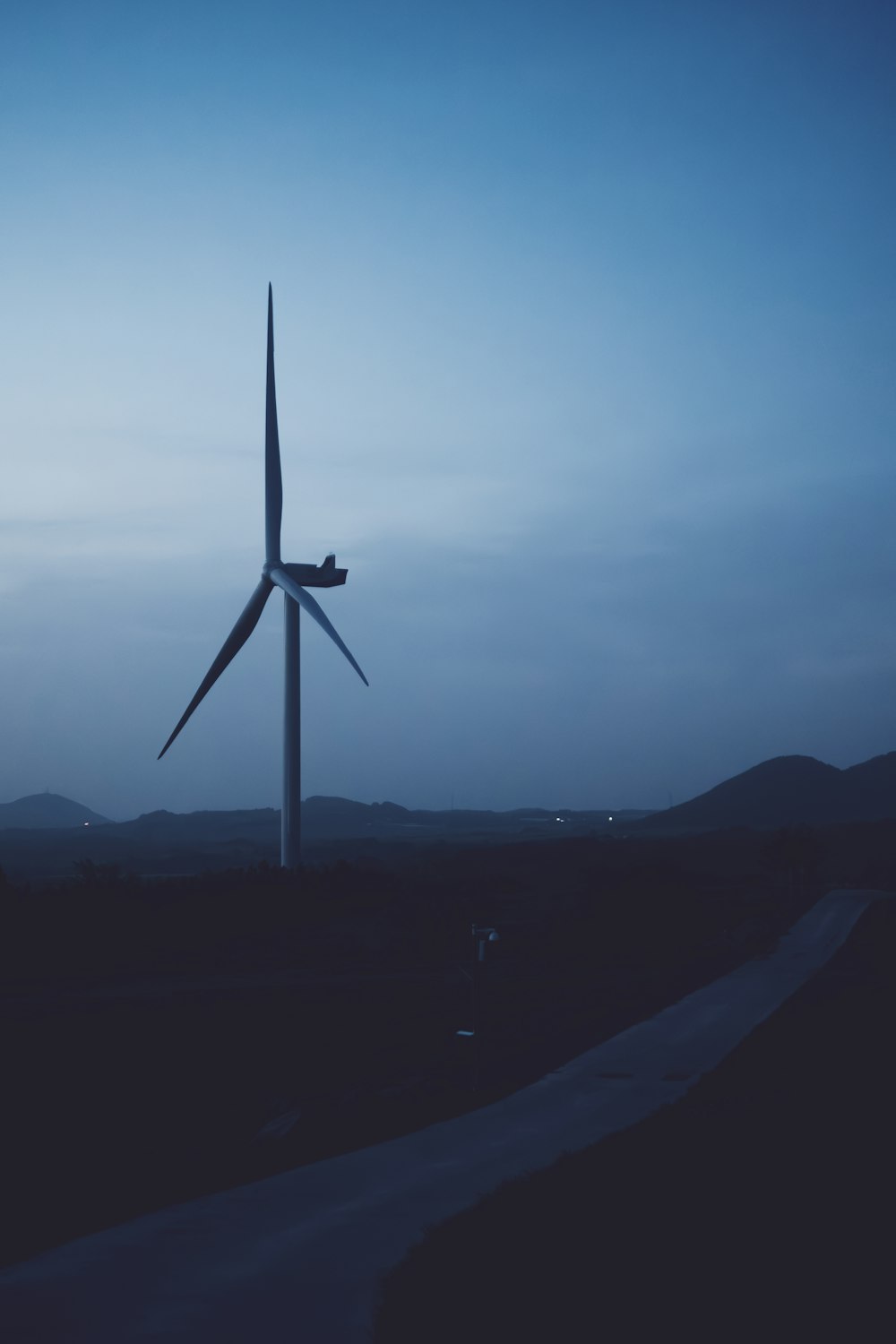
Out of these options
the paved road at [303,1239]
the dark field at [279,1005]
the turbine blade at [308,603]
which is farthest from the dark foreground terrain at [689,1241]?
the turbine blade at [308,603]

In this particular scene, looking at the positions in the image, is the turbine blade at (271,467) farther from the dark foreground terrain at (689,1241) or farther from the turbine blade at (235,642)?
the dark foreground terrain at (689,1241)

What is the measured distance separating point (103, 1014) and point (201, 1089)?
6.40 meters

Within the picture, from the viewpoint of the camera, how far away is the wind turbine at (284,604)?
4053 cm

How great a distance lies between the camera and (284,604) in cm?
4153

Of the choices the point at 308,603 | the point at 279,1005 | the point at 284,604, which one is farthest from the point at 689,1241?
the point at 284,604

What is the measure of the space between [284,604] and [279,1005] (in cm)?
1970

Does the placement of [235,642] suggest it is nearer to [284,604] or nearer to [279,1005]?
[284,604]

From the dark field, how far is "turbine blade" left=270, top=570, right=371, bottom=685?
31.6 feet

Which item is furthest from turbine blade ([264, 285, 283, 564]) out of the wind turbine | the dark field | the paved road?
the paved road

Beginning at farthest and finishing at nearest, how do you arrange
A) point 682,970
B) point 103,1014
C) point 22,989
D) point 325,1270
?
point 682,970 → point 22,989 → point 103,1014 → point 325,1270

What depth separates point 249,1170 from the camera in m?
12.4

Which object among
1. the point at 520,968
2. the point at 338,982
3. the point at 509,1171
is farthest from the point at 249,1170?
the point at 520,968

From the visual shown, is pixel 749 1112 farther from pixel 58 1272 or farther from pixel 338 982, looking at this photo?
pixel 338 982

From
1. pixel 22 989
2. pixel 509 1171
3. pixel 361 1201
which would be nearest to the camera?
pixel 361 1201
